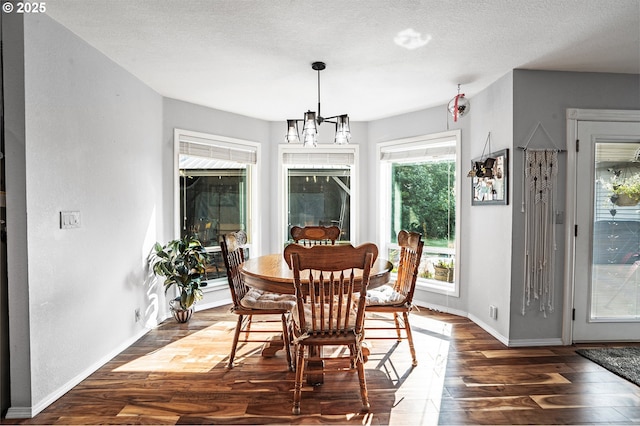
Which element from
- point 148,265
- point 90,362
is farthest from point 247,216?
point 90,362

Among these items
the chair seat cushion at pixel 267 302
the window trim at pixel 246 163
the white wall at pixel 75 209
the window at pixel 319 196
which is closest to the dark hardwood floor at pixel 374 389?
the white wall at pixel 75 209

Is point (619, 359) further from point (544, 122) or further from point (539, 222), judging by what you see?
point (544, 122)

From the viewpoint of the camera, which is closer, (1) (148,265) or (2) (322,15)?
(2) (322,15)

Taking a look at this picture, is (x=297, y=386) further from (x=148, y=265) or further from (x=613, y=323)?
(x=613, y=323)

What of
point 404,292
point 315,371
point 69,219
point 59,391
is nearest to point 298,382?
point 315,371

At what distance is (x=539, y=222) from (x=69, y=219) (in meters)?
3.67

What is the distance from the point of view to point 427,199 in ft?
14.8

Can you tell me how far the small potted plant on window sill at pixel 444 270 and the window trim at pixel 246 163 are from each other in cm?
230

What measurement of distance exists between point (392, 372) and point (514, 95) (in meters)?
2.52

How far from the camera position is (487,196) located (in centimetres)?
356

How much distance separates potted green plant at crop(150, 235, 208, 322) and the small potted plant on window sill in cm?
272

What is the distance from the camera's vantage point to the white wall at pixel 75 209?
6.96 feet

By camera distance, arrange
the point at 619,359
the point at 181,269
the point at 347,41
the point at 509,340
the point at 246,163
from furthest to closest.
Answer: the point at 246,163, the point at 181,269, the point at 509,340, the point at 619,359, the point at 347,41

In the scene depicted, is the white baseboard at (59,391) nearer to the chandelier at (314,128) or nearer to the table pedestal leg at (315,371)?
the table pedestal leg at (315,371)
